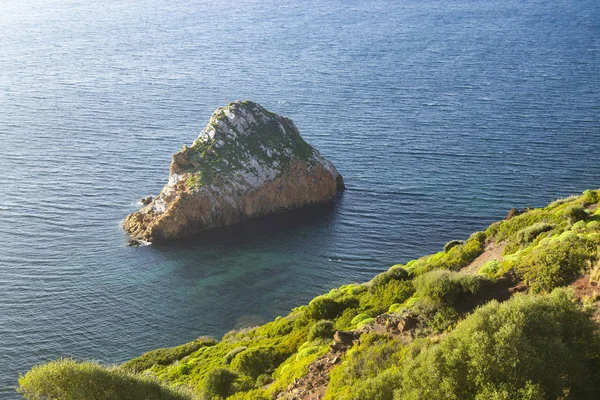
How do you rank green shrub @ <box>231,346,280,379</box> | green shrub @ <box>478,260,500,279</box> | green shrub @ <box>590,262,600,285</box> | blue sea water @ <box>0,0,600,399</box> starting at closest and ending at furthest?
green shrub @ <box>590,262,600,285</box> → green shrub @ <box>478,260,500,279</box> → green shrub @ <box>231,346,280,379</box> → blue sea water @ <box>0,0,600,399</box>

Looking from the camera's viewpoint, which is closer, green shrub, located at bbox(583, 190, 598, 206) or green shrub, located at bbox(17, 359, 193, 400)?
green shrub, located at bbox(17, 359, 193, 400)

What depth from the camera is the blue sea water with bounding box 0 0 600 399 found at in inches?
2621

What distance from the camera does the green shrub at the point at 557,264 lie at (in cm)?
3008

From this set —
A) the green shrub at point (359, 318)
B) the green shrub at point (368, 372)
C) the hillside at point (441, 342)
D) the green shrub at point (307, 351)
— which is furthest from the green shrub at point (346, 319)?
the green shrub at point (368, 372)

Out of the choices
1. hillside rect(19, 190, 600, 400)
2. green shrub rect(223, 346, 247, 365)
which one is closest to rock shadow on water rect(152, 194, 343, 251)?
hillside rect(19, 190, 600, 400)

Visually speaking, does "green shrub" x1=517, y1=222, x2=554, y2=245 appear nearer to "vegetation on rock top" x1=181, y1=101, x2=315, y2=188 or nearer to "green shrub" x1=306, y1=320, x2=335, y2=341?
"green shrub" x1=306, y1=320, x2=335, y2=341

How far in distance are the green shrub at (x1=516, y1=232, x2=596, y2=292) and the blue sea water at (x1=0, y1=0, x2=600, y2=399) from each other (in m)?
36.0

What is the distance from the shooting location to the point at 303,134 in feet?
373

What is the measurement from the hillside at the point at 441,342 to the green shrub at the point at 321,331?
8 cm

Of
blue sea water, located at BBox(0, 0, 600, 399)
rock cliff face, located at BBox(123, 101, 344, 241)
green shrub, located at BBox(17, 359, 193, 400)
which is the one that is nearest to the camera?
green shrub, located at BBox(17, 359, 193, 400)

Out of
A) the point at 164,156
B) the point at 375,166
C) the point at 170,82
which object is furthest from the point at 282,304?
the point at 170,82

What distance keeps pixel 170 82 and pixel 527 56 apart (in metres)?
95.3

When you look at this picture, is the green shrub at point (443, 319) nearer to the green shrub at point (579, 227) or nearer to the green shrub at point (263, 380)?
the green shrub at point (579, 227)

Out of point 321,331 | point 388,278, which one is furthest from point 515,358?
point 388,278
